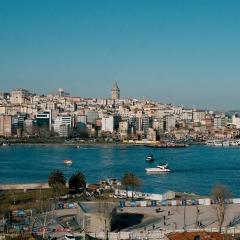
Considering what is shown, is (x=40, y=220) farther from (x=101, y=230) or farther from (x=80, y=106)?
(x=80, y=106)

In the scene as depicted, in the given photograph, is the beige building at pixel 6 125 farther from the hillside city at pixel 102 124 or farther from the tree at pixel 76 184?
the tree at pixel 76 184

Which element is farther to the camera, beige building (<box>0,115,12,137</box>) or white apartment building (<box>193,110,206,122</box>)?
white apartment building (<box>193,110,206,122</box>)

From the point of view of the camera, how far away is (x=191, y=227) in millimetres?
6281

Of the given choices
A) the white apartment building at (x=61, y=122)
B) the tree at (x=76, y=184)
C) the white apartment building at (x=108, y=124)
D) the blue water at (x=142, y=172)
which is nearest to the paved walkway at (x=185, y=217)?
the tree at (x=76, y=184)

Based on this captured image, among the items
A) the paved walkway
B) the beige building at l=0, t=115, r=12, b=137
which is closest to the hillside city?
the beige building at l=0, t=115, r=12, b=137

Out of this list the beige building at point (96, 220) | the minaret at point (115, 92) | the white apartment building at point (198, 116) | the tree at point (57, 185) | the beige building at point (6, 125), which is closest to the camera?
the beige building at point (96, 220)

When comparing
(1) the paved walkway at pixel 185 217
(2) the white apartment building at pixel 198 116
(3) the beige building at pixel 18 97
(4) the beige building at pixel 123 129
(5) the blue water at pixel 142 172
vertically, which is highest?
(3) the beige building at pixel 18 97

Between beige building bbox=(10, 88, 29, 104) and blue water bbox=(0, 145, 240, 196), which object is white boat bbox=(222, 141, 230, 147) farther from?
beige building bbox=(10, 88, 29, 104)

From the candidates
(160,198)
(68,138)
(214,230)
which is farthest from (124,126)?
(214,230)

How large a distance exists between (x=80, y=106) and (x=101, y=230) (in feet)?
118

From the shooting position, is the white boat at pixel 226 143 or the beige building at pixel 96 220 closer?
the beige building at pixel 96 220

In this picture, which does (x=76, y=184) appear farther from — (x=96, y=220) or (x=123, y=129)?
(x=123, y=129)

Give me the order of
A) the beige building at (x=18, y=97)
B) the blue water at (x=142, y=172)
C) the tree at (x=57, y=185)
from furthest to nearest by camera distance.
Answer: the beige building at (x=18, y=97) < the blue water at (x=142, y=172) < the tree at (x=57, y=185)

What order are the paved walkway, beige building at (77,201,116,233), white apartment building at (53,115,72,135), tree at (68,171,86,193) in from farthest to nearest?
1. white apartment building at (53,115,72,135)
2. tree at (68,171,86,193)
3. the paved walkway
4. beige building at (77,201,116,233)
